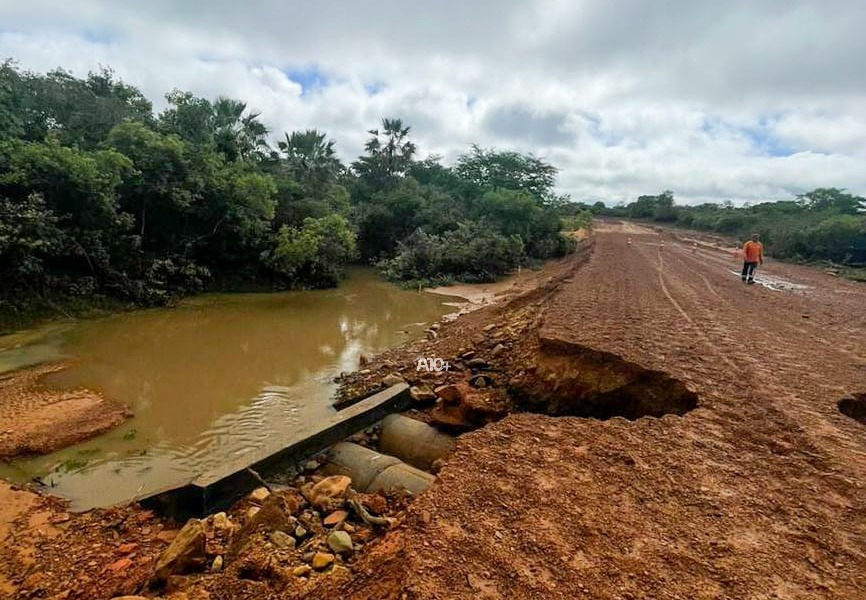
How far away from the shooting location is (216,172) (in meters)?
15.0

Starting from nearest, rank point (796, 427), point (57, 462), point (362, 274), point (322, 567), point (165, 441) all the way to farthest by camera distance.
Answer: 1. point (322, 567)
2. point (796, 427)
3. point (57, 462)
4. point (165, 441)
5. point (362, 274)

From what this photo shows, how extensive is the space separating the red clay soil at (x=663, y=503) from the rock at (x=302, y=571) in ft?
1.03

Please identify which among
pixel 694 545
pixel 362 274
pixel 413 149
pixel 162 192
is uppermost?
pixel 413 149

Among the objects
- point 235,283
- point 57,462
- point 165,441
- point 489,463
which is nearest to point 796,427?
point 489,463

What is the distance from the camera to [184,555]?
10.5ft

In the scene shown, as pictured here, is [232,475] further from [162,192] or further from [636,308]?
[162,192]

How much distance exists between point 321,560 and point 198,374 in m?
6.52

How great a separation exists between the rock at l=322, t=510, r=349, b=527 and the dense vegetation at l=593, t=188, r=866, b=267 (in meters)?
25.7

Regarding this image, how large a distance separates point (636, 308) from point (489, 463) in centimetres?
633

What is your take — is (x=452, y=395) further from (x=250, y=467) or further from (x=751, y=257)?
(x=751, y=257)

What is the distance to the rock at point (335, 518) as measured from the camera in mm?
3639

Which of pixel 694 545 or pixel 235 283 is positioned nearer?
pixel 694 545

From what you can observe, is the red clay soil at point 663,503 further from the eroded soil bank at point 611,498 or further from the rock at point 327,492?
the rock at point 327,492

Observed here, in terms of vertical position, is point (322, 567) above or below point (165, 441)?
above
